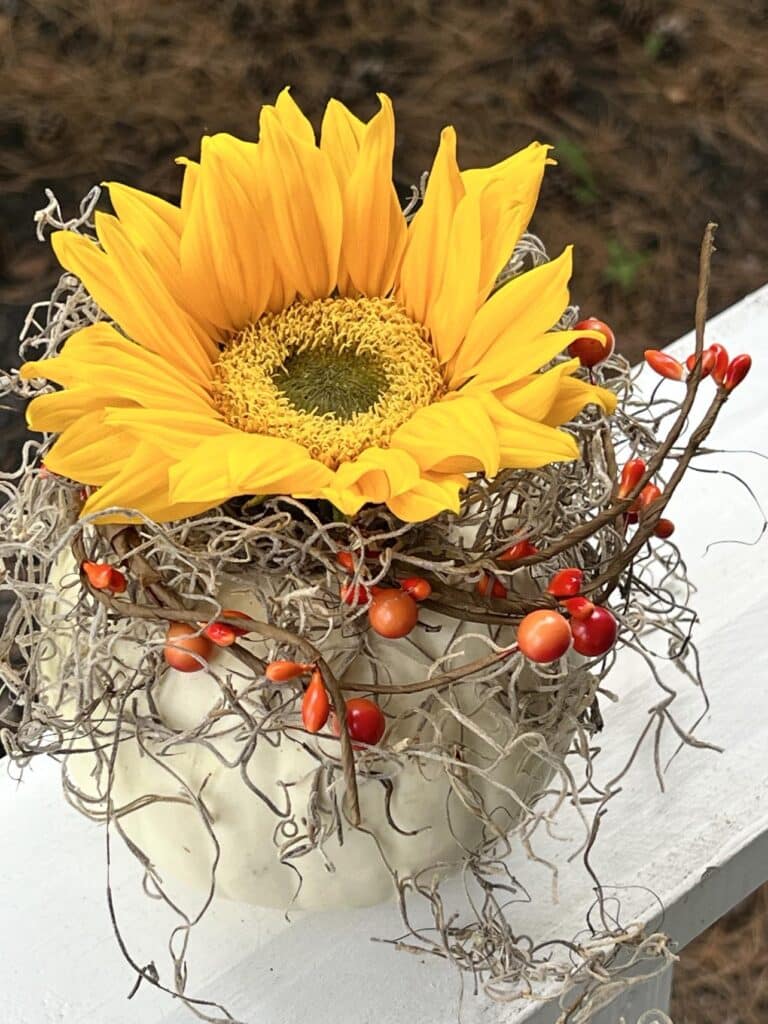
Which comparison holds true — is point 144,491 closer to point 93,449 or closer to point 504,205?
Answer: point 93,449

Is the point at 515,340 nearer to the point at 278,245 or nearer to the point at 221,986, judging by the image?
the point at 278,245

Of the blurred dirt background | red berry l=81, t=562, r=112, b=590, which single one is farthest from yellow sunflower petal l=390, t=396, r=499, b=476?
the blurred dirt background

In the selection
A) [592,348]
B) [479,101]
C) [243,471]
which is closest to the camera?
[243,471]

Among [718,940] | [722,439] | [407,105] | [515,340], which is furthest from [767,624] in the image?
[407,105]

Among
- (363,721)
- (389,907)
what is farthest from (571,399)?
(389,907)

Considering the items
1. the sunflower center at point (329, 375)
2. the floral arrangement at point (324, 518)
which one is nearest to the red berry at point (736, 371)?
the floral arrangement at point (324, 518)

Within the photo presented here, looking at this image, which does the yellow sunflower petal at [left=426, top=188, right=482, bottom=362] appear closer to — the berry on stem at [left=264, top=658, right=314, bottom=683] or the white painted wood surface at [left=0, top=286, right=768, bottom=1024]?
the berry on stem at [left=264, top=658, right=314, bottom=683]

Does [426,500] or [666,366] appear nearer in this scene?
[426,500]
